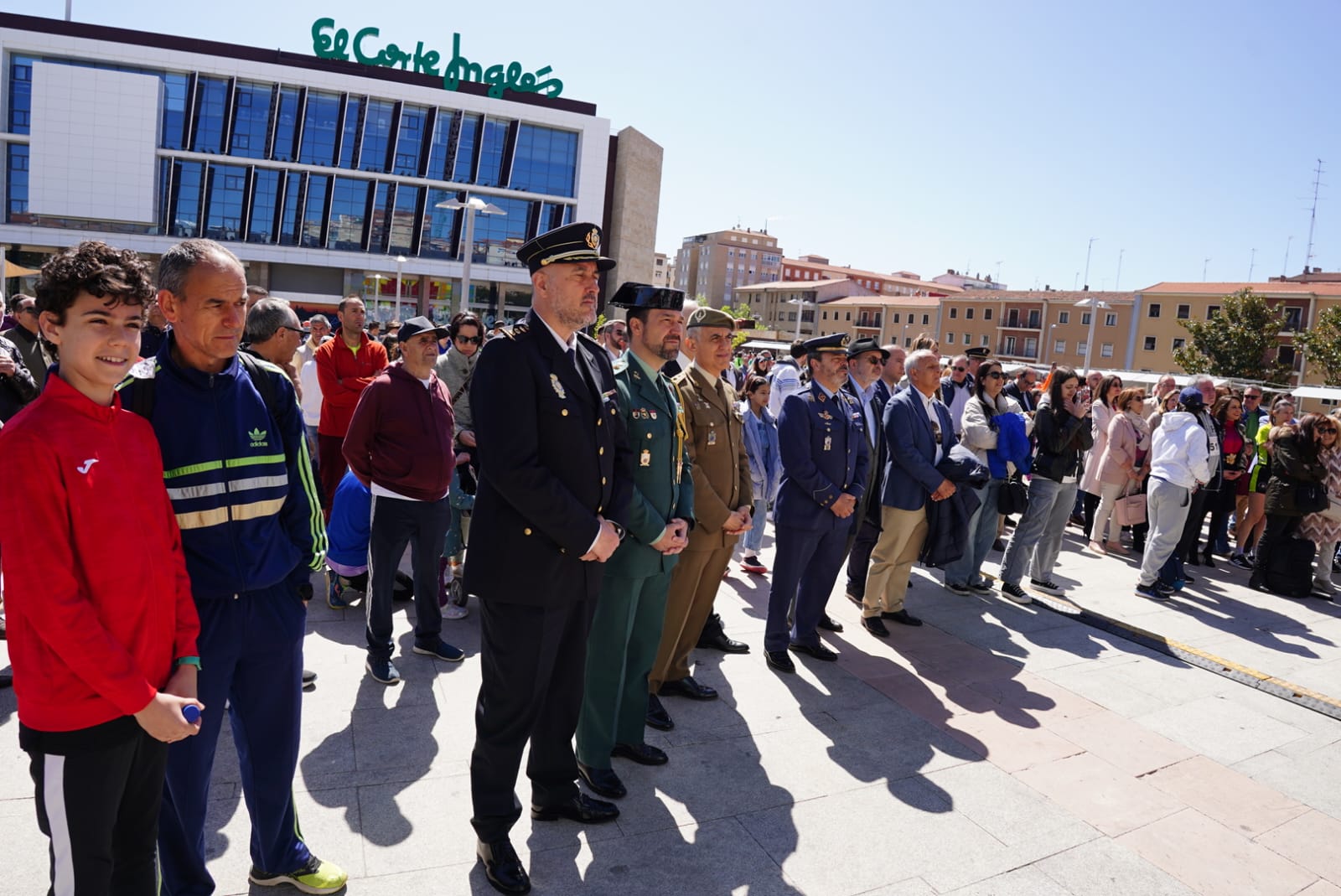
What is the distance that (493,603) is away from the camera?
294 cm

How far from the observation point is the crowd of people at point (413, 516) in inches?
76.6

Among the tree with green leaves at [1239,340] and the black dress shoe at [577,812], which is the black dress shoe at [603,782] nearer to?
the black dress shoe at [577,812]

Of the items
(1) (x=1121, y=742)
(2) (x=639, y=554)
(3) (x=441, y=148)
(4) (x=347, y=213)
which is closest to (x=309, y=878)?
(2) (x=639, y=554)

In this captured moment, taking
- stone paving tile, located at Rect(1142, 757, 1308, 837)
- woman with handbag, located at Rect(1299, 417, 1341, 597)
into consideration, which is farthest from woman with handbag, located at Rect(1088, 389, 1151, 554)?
stone paving tile, located at Rect(1142, 757, 1308, 837)

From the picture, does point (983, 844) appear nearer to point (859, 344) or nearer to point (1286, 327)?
point (859, 344)

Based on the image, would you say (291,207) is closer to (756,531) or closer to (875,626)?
(756,531)

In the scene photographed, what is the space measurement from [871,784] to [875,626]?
222 centimetres

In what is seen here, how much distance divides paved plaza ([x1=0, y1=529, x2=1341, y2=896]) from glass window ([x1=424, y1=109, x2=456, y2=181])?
4619 centimetres

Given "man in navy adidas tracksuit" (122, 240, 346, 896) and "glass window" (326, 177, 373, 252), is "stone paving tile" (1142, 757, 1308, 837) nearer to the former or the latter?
"man in navy adidas tracksuit" (122, 240, 346, 896)

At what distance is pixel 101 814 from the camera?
6.48 ft

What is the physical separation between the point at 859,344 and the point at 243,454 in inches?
166

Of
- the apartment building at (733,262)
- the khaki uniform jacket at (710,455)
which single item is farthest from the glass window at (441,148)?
the apartment building at (733,262)

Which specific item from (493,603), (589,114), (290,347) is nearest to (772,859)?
(493,603)

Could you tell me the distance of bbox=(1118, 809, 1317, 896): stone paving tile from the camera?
10.5 ft
